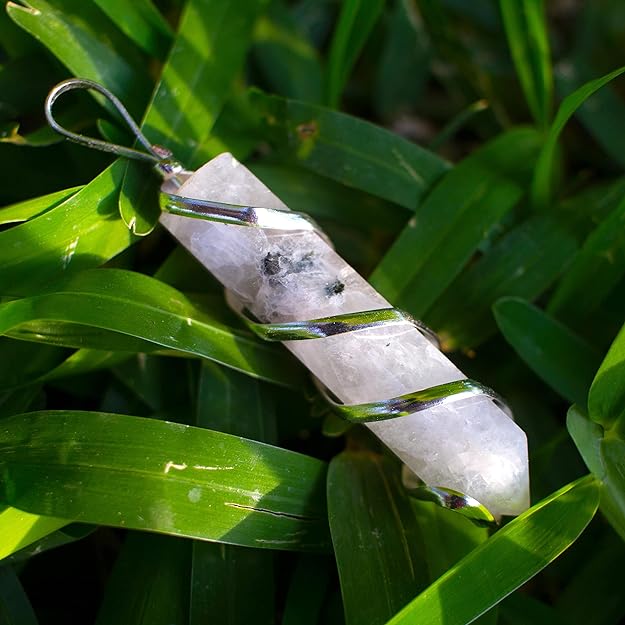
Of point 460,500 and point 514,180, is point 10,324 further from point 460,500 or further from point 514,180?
point 514,180

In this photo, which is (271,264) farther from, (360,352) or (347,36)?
(347,36)

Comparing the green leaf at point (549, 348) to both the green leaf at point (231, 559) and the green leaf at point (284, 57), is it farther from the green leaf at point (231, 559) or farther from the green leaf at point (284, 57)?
the green leaf at point (284, 57)

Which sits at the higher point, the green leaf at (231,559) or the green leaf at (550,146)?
the green leaf at (550,146)

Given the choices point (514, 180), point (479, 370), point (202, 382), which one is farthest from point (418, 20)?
point (202, 382)

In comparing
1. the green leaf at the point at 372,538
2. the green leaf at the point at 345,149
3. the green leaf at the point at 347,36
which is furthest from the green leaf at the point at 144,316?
the green leaf at the point at 347,36

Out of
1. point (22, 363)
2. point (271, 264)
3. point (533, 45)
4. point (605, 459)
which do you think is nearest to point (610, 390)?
point (605, 459)

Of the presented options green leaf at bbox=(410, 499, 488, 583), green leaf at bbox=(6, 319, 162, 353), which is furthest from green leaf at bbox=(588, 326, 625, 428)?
green leaf at bbox=(6, 319, 162, 353)

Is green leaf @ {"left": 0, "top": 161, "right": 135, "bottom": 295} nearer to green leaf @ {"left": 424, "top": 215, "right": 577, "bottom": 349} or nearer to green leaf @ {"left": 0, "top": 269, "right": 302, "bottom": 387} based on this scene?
green leaf @ {"left": 0, "top": 269, "right": 302, "bottom": 387}
